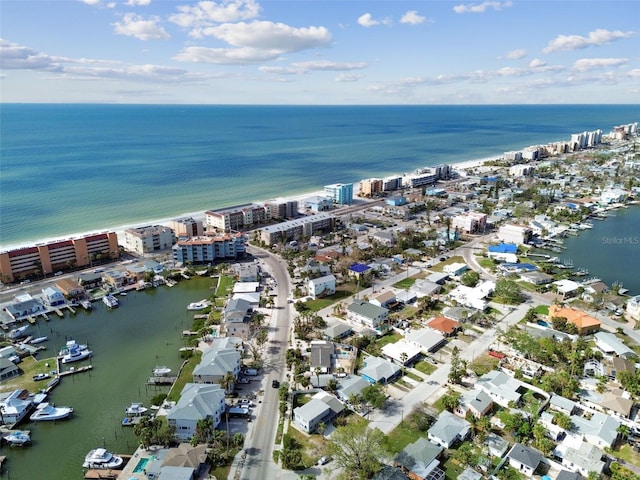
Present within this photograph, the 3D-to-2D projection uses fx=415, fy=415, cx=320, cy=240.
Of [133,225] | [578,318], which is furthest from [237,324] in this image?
[133,225]

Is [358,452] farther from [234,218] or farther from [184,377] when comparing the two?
[234,218]

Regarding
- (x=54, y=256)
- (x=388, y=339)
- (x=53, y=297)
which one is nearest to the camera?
(x=388, y=339)

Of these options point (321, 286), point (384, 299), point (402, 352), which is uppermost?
point (321, 286)

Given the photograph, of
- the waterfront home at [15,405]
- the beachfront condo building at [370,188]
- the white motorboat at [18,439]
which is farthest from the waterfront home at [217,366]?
the beachfront condo building at [370,188]

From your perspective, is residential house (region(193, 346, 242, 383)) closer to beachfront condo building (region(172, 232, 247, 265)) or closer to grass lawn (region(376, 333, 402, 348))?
grass lawn (region(376, 333, 402, 348))

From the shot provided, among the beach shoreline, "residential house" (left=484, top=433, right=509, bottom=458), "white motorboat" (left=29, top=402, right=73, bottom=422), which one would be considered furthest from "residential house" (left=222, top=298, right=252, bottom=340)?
the beach shoreline

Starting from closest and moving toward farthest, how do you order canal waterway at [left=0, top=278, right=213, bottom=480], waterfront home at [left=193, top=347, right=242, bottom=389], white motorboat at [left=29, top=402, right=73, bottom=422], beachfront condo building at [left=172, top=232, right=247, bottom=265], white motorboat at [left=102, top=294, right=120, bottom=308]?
1. canal waterway at [left=0, top=278, right=213, bottom=480]
2. white motorboat at [left=29, top=402, right=73, bottom=422]
3. waterfront home at [left=193, top=347, right=242, bottom=389]
4. white motorboat at [left=102, top=294, right=120, bottom=308]
5. beachfront condo building at [left=172, top=232, right=247, bottom=265]
